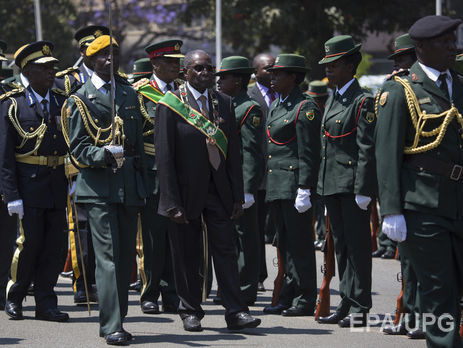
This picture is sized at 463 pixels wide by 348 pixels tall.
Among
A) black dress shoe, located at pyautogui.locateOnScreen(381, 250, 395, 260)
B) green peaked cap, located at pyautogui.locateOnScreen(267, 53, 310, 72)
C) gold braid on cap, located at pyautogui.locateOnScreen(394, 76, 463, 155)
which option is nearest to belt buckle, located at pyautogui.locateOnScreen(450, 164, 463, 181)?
gold braid on cap, located at pyautogui.locateOnScreen(394, 76, 463, 155)

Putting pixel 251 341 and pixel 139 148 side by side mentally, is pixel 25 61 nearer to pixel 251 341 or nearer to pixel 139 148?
pixel 139 148

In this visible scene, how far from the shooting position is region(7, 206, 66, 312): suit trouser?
9195 mm

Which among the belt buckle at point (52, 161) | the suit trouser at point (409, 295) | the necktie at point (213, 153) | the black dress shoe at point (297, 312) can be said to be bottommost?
the black dress shoe at point (297, 312)

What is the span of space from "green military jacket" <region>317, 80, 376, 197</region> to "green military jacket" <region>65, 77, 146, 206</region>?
1.59 metres

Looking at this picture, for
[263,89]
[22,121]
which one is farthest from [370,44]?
[22,121]

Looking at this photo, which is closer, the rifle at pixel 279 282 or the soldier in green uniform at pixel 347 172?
the soldier in green uniform at pixel 347 172

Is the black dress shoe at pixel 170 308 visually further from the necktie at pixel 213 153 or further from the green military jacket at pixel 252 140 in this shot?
the necktie at pixel 213 153

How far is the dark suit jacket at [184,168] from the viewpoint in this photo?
8312 millimetres

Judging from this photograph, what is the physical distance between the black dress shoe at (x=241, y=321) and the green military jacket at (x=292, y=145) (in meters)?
1.38

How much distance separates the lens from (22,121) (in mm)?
9250

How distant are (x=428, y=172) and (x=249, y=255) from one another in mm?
3766

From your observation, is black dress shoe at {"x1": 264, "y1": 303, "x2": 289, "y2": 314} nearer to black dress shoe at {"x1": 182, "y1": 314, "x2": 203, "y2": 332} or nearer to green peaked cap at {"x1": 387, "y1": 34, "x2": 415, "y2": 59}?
black dress shoe at {"x1": 182, "y1": 314, "x2": 203, "y2": 332}

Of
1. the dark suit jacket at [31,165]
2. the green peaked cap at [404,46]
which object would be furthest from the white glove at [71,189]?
the green peaked cap at [404,46]

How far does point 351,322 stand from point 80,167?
258 centimetres
